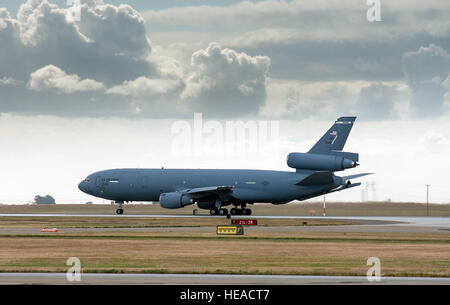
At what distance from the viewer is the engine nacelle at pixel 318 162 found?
276 feet

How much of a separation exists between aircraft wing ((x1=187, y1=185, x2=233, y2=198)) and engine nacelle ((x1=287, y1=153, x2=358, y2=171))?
806 centimetres

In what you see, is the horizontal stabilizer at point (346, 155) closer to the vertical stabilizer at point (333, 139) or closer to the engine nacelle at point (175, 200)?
the vertical stabilizer at point (333, 139)

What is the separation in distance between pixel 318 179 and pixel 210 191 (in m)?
12.3

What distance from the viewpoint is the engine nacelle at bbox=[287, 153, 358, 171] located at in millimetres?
84125

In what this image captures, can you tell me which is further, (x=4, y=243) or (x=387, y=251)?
(x=4, y=243)

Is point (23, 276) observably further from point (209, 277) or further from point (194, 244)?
point (194, 244)

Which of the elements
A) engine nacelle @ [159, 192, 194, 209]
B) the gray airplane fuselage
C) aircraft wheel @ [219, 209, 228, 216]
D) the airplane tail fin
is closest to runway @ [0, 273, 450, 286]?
engine nacelle @ [159, 192, 194, 209]

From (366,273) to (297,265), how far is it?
454 centimetres

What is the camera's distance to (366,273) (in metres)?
32.5

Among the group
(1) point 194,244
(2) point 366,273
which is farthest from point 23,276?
(1) point 194,244

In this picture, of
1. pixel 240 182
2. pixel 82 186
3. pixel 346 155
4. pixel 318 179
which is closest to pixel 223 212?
pixel 240 182

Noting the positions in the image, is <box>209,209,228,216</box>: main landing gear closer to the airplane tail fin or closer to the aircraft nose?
the airplane tail fin

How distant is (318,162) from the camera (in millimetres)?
85438

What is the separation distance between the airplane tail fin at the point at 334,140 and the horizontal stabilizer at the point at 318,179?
295 cm
